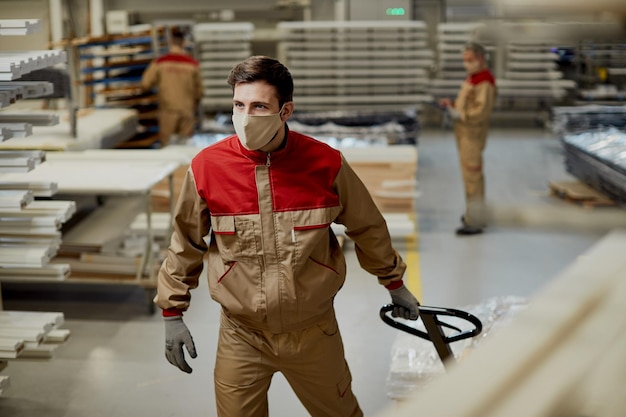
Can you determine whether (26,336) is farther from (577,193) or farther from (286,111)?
(577,193)

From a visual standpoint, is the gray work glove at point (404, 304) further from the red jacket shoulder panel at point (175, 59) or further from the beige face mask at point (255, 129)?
the red jacket shoulder panel at point (175, 59)

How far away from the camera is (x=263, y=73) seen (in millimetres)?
3213

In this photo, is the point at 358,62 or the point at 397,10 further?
the point at 358,62

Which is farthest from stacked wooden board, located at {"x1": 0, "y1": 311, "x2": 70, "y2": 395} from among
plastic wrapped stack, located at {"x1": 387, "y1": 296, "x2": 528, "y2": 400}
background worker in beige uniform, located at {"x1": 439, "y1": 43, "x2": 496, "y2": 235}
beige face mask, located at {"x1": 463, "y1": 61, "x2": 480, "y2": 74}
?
beige face mask, located at {"x1": 463, "y1": 61, "x2": 480, "y2": 74}

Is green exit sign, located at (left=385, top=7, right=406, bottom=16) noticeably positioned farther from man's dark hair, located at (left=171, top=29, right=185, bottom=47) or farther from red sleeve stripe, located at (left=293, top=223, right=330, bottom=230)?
man's dark hair, located at (left=171, top=29, right=185, bottom=47)

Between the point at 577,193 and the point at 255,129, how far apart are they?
23.3 feet

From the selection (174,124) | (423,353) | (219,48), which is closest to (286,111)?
(423,353)

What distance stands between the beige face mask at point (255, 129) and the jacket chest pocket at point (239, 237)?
30cm

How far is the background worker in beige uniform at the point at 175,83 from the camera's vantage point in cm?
1127

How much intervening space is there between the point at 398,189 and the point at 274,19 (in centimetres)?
791

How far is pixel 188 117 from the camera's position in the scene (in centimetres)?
1159

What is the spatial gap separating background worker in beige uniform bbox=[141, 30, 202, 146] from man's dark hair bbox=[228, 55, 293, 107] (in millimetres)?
8054

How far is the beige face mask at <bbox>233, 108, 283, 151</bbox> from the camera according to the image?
125 inches

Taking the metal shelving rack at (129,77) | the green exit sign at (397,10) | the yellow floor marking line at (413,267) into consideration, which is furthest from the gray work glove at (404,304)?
the metal shelving rack at (129,77)
